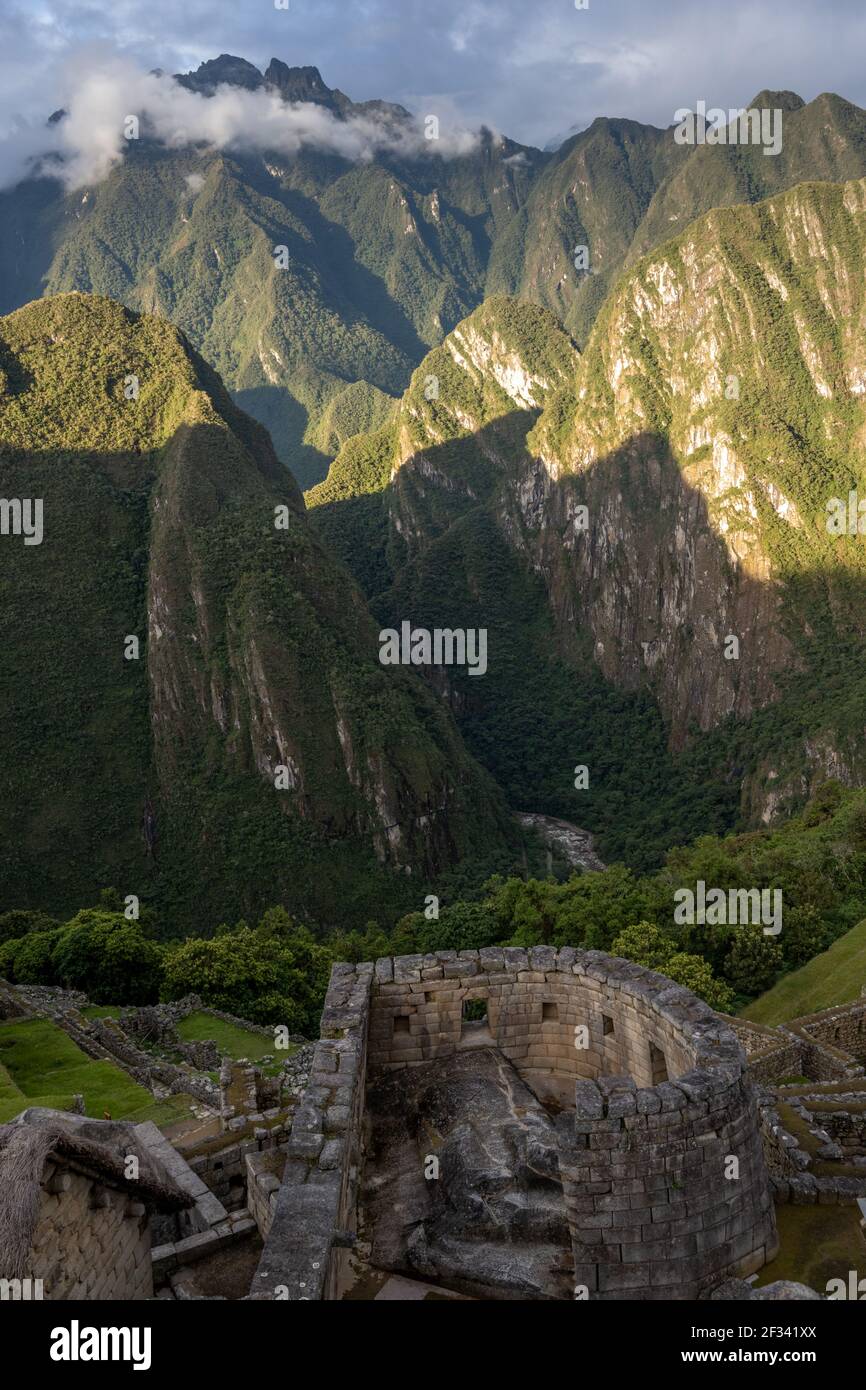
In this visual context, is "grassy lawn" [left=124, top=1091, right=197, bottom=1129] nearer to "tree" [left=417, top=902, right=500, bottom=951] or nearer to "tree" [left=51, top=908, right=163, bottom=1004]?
"tree" [left=51, top=908, right=163, bottom=1004]

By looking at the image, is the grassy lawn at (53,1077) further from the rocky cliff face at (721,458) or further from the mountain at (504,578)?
the rocky cliff face at (721,458)

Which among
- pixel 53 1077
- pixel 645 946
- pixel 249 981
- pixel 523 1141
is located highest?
pixel 645 946

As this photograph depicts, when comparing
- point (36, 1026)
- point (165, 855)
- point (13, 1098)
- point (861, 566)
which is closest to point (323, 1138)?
point (13, 1098)

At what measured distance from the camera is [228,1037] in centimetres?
3133

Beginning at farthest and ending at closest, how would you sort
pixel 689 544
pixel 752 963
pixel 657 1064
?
pixel 689 544
pixel 752 963
pixel 657 1064

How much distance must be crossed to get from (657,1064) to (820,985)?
70.0 ft

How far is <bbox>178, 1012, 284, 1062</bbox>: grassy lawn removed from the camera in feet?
96.1

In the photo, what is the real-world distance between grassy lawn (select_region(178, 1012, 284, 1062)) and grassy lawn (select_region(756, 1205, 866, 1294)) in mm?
20574

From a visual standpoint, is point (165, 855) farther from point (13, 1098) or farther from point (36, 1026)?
point (13, 1098)

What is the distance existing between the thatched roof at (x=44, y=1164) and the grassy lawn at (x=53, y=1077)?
33.4 feet

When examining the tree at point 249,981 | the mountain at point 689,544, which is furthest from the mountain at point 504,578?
the tree at point 249,981

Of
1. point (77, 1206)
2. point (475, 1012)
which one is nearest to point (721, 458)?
point (475, 1012)

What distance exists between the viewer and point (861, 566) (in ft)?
348

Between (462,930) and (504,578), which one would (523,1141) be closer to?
(462,930)
